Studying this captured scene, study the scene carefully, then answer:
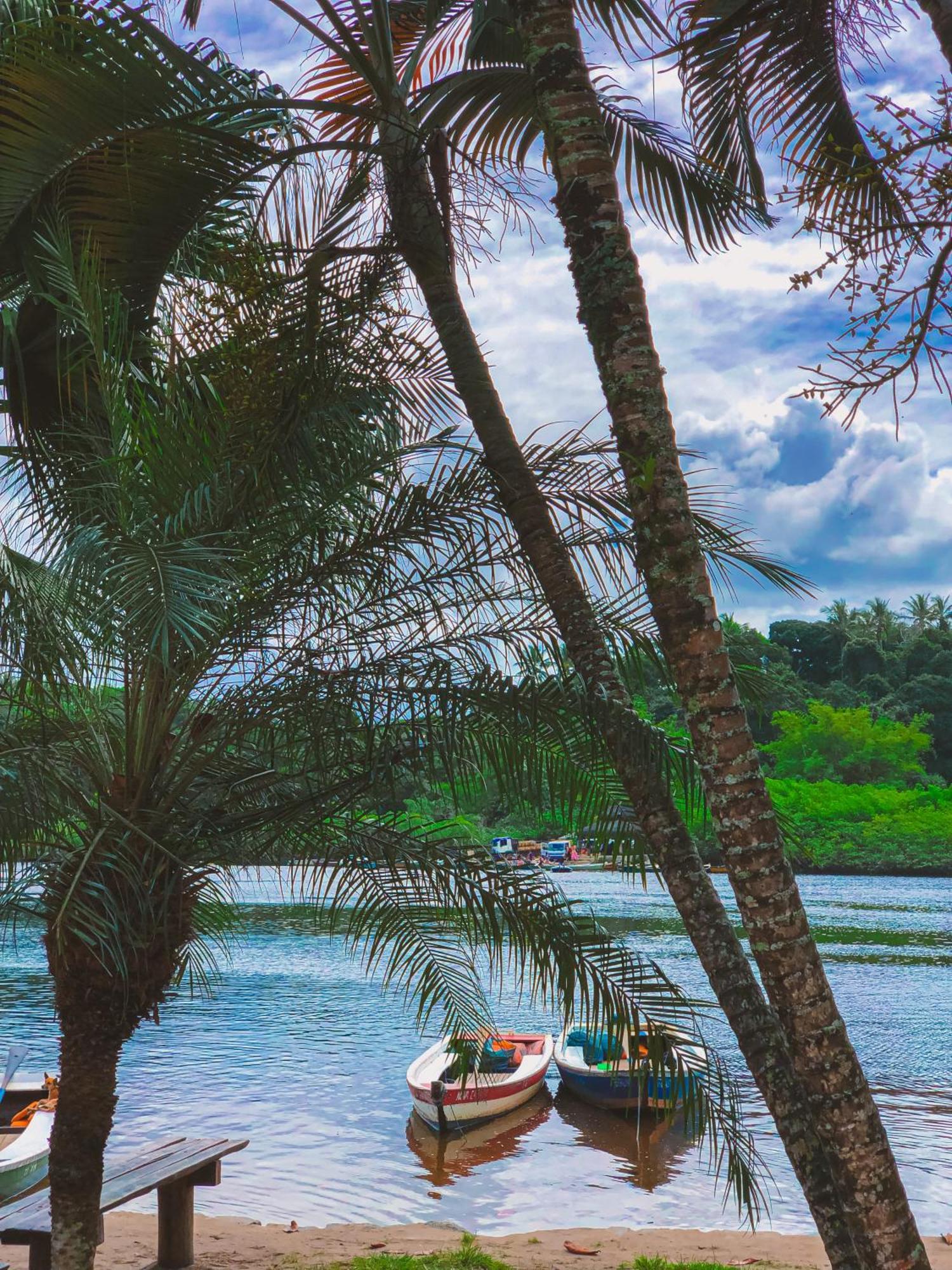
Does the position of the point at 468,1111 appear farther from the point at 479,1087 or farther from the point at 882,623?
the point at 882,623

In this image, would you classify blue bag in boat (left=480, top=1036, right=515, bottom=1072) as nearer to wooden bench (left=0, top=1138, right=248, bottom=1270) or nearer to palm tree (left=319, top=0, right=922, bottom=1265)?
wooden bench (left=0, top=1138, right=248, bottom=1270)

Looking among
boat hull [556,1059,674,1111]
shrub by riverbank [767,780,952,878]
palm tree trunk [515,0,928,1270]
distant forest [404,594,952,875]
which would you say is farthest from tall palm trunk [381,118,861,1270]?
shrub by riverbank [767,780,952,878]

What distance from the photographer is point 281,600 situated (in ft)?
16.3

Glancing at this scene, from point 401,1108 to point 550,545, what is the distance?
12.1 meters

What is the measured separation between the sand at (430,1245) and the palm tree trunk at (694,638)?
200 inches

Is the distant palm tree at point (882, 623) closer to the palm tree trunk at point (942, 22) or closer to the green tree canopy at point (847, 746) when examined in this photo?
the green tree canopy at point (847, 746)

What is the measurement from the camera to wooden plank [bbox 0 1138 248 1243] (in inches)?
221

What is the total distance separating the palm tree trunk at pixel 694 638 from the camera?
339cm

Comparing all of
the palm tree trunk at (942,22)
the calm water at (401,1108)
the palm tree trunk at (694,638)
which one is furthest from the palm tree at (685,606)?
the calm water at (401,1108)

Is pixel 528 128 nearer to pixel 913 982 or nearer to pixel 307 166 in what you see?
pixel 307 166

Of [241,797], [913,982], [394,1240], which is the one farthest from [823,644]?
[241,797]

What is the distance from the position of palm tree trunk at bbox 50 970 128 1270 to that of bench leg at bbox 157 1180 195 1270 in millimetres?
1967

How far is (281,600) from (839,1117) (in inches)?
118

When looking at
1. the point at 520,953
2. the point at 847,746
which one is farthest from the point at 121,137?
the point at 847,746
